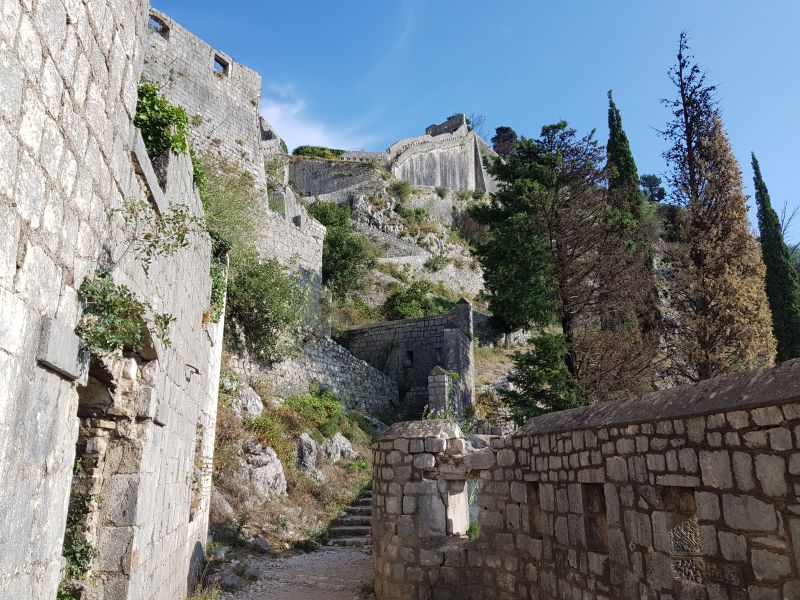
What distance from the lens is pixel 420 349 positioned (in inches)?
898

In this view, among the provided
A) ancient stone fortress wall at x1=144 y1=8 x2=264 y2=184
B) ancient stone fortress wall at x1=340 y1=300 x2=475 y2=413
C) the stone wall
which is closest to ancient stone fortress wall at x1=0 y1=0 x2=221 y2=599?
the stone wall

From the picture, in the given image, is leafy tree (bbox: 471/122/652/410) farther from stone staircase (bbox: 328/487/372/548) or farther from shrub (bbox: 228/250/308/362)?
shrub (bbox: 228/250/308/362)

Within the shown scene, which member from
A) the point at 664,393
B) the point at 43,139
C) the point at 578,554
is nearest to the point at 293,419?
the point at 578,554

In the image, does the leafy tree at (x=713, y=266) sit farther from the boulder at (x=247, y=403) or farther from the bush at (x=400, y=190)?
the bush at (x=400, y=190)

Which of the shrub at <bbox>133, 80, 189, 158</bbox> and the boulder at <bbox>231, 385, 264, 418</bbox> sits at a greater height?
the shrub at <bbox>133, 80, 189, 158</bbox>

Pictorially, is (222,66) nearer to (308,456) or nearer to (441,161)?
(308,456)

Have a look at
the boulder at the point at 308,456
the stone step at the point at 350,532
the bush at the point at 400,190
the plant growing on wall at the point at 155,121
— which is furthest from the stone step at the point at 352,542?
the bush at the point at 400,190

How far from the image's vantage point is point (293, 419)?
50.2 feet

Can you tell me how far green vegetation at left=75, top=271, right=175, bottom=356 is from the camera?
3414mm

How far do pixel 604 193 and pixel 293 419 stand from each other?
10.8 meters

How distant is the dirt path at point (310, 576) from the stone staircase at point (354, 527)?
0.63 metres

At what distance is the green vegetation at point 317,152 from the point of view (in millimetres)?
54219

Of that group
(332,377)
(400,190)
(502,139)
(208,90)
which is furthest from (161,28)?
(502,139)

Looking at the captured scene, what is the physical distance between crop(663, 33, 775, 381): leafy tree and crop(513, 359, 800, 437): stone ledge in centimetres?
1191
